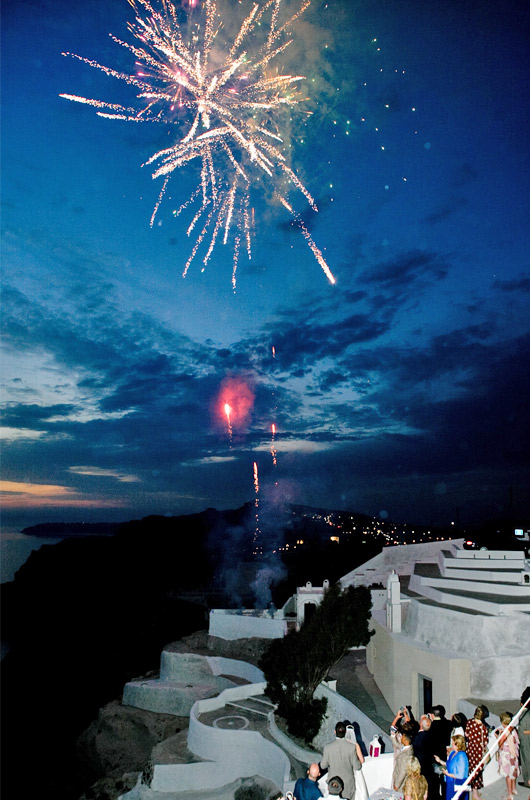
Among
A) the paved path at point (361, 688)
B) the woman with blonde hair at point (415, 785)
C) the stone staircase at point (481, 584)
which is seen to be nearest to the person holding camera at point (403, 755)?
the woman with blonde hair at point (415, 785)

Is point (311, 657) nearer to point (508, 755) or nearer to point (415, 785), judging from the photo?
point (508, 755)

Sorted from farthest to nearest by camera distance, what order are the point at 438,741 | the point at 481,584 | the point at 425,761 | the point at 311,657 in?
the point at 311,657
the point at 481,584
the point at 438,741
the point at 425,761

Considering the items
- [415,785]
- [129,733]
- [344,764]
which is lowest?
[129,733]

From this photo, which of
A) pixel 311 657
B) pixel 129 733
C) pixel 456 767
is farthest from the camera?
pixel 129 733

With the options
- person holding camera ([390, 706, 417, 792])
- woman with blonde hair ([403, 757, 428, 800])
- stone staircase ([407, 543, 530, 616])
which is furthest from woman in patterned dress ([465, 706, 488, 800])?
stone staircase ([407, 543, 530, 616])

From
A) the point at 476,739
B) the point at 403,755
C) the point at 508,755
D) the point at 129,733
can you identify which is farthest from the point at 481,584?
the point at 129,733

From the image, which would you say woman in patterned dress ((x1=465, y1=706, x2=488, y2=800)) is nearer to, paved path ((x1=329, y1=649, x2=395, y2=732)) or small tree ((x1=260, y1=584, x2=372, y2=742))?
paved path ((x1=329, y1=649, x2=395, y2=732))

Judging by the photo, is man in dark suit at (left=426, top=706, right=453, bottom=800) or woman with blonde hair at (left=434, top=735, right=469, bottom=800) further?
man in dark suit at (left=426, top=706, right=453, bottom=800)
